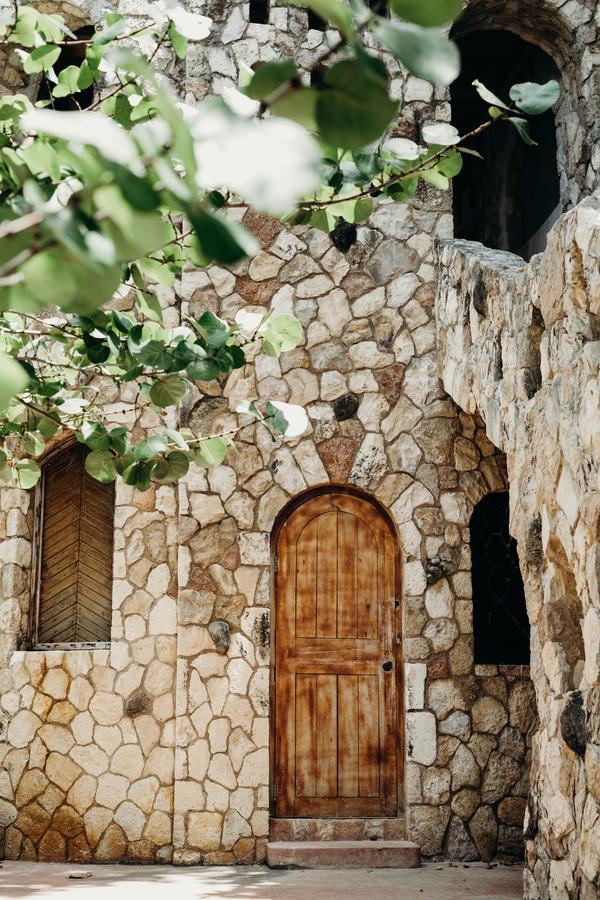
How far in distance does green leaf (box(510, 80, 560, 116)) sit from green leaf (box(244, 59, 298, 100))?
3.27 feet

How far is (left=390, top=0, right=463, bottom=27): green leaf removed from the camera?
1.10 meters

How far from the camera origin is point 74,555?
278 inches

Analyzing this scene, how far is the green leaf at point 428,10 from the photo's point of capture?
110cm

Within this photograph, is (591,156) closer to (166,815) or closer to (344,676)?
(344,676)

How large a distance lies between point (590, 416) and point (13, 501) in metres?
4.35

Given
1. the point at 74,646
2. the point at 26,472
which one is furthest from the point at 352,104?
the point at 74,646

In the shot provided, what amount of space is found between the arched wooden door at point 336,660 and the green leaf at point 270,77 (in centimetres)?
574

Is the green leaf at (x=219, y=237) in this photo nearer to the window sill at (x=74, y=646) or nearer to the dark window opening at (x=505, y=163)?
the window sill at (x=74, y=646)

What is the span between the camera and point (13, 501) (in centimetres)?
689

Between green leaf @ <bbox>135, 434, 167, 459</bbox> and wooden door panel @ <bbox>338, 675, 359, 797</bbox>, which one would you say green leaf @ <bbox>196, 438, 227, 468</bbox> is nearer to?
green leaf @ <bbox>135, 434, 167, 459</bbox>

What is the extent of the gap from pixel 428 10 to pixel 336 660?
5.92 meters

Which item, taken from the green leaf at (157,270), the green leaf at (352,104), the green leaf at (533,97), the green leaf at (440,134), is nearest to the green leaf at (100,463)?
the green leaf at (157,270)

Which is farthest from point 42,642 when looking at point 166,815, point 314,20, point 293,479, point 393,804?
point 314,20

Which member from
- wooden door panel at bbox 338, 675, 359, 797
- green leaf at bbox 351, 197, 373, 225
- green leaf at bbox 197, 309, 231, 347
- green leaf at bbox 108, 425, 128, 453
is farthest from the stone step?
green leaf at bbox 351, 197, 373, 225
